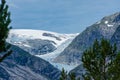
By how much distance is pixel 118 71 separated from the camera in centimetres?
4934

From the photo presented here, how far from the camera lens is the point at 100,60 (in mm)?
52312

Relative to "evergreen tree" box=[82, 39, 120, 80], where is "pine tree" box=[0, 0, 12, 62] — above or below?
above

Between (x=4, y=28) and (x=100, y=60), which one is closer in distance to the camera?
(x=4, y=28)

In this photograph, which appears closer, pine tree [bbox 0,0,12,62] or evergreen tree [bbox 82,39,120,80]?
pine tree [bbox 0,0,12,62]

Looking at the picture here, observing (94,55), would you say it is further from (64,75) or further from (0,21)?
(0,21)

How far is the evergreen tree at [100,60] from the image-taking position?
51688 millimetres

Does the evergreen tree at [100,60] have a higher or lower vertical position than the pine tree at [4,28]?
lower

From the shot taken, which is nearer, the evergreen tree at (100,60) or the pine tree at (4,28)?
the pine tree at (4,28)

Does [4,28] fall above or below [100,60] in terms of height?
above

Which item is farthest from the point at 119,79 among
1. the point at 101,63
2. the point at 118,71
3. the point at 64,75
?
the point at 64,75

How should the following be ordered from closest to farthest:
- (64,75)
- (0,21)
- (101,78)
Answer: (0,21) → (101,78) → (64,75)

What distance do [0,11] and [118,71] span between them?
67.3ft

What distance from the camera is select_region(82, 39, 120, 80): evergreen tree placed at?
5169 centimetres

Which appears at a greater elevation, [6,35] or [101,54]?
[6,35]
